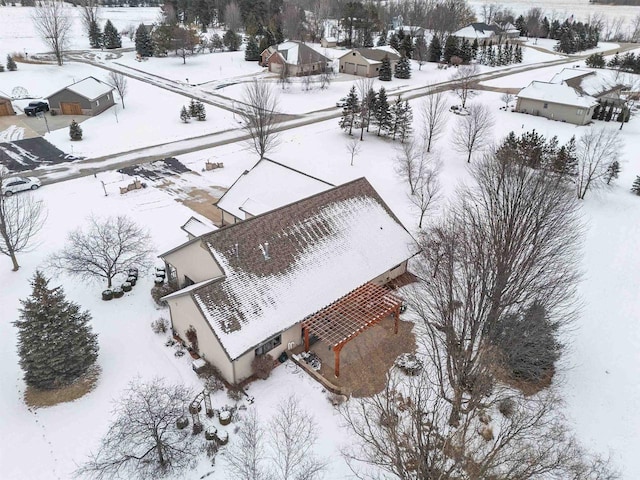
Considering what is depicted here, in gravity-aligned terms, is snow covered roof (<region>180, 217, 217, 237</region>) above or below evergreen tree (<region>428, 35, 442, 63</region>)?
below

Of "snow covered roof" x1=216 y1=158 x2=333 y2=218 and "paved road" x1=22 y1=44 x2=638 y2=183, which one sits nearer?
"snow covered roof" x1=216 y1=158 x2=333 y2=218

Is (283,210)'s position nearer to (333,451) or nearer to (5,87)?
(333,451)

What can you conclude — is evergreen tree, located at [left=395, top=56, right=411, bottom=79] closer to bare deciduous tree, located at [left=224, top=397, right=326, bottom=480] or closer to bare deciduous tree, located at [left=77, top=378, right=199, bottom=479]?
bare deciduous tree, located at [left=224, top=397, right=326, bottom=480]

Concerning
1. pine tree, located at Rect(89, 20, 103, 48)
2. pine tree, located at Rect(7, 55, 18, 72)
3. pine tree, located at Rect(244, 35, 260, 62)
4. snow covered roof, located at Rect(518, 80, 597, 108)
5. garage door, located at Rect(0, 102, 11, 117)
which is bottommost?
garage door, located at Rect(0, 102, 11, 117)

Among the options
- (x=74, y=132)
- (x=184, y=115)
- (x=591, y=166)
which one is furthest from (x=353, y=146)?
(x=74, y=132)

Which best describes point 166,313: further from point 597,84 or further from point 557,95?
point 597,84

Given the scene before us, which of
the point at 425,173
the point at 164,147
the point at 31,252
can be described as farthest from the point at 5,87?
the point at 425,173

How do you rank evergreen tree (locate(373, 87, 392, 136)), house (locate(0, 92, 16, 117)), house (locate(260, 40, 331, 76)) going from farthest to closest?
house (locate(260, 40, 331, 76)) < house (locate(0, 92, 16, 117)) < evergreen tree (locate(373, 87, 392, 136))

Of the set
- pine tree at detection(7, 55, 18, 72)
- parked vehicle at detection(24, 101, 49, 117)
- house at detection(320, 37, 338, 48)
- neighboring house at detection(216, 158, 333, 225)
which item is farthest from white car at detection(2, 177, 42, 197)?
house at detection(320, 37, 338, 48)
